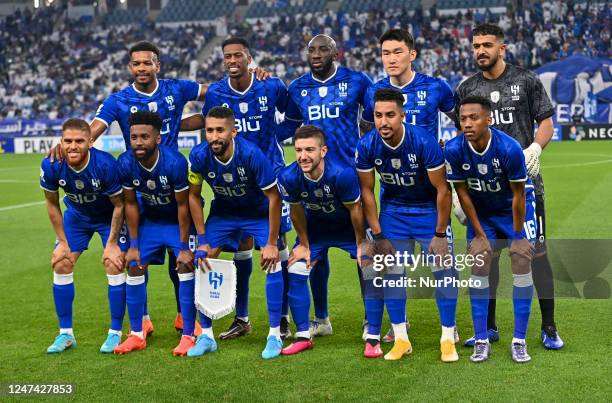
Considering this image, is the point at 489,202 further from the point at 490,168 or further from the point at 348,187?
the point at 348,187

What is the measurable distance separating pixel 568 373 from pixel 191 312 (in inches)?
110

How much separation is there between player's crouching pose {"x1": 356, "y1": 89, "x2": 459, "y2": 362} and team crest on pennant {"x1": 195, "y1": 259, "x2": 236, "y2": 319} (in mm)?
1011

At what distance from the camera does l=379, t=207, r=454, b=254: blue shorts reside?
239 inches

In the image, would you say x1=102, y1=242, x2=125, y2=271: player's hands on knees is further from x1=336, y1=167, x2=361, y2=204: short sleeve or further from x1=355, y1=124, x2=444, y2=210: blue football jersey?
x1=355, y1=124, x2=444, y2=210: blue football jersey

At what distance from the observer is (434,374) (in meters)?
5.48

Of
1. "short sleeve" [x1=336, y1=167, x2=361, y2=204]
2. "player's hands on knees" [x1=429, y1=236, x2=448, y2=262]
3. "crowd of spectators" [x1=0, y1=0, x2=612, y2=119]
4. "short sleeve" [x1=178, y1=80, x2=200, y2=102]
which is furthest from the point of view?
"crowd of spectators" [x1=0, y1=0, x2=612, y2=119]

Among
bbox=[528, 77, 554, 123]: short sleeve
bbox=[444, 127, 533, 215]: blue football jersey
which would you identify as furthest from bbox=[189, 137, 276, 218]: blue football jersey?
bbox=[528, 77, 554, 123]: short sleeve

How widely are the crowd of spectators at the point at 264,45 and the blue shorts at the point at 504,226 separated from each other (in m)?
27.0

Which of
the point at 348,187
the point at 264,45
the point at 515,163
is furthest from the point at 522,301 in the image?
the point at 264,45

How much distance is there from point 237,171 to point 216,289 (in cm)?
91

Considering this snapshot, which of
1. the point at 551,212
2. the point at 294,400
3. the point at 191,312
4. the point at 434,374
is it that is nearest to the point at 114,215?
the point at 191,312

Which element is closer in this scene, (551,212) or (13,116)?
(551,212)

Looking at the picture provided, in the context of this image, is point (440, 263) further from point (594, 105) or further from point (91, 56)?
point (91, 56)

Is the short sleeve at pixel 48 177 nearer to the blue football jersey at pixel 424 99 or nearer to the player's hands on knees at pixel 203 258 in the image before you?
the player's hands on knees at pixel 203 258
